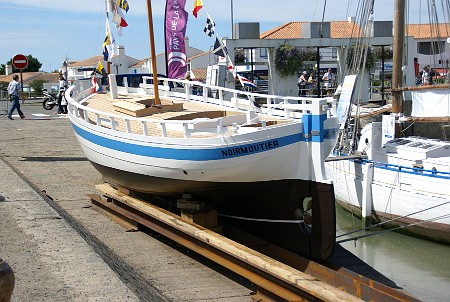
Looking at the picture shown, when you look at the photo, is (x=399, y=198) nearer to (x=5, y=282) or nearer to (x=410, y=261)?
(x=410, y=261)

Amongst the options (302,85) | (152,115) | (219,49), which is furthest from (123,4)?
(302,85)

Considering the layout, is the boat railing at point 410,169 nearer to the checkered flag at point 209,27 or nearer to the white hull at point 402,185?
the white hull at point 402,185

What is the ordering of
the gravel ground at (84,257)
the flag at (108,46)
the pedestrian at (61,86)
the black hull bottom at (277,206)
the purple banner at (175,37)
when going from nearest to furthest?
the gravel ground at (84,257) < the black hull bottom at (277,206) < the purple banner at (175,37) < the flag at (108,46) < the pedestrian at (61,86)

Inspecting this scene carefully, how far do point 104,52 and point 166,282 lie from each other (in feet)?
27.7

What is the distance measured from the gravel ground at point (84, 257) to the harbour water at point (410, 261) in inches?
136

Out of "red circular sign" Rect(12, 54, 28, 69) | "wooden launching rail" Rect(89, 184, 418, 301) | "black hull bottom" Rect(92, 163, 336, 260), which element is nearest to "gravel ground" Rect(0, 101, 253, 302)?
"wooden launching rail" Rect(89, 184, 418, 301)

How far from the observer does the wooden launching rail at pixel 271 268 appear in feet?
24.5

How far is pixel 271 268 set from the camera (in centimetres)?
777

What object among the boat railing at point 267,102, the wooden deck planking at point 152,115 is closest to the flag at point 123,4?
the boat railing at point 267,102

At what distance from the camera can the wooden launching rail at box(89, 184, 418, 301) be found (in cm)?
748

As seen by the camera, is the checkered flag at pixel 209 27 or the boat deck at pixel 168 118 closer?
the boat deck at pixel 168 118

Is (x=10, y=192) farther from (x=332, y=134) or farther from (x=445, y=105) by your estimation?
(x=445, y=105)

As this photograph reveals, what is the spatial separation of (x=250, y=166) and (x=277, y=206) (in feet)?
2.92

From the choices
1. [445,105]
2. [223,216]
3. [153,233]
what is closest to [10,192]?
[153,233]
